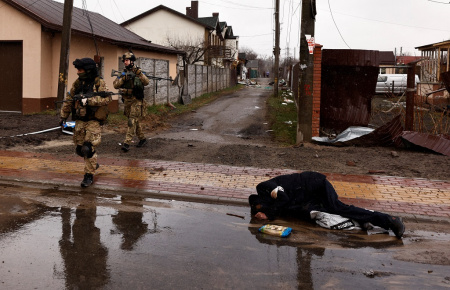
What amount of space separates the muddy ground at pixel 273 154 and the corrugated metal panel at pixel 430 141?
0.57ft

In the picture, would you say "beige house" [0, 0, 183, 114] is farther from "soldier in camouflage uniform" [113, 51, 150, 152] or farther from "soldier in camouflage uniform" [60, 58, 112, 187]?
"soldier in camouflage uniform" [60, 58, 112, 187]

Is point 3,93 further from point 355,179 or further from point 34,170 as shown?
point 355,179

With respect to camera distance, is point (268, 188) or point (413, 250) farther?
point (268, 188)

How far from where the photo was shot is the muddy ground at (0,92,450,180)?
28.7 ft

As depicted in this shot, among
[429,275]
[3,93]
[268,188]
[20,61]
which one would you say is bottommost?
[429,275]

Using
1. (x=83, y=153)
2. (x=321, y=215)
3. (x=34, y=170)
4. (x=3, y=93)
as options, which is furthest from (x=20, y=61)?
(x=321, y=215)

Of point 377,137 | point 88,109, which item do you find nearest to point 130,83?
point 88,109

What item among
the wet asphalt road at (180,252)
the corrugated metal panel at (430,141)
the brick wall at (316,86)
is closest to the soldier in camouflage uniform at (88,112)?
the wet asphalt road at (180,252)

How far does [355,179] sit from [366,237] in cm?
283

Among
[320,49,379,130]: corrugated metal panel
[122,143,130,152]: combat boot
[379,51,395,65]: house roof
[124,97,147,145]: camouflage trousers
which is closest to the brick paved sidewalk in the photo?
[122,143,130,152]: combat boot

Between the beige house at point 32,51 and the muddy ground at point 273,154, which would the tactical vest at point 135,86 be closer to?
the muddy ground at point 273,154

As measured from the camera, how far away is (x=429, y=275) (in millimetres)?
4207

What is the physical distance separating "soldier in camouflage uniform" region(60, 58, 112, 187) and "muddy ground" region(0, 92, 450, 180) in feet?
7.46

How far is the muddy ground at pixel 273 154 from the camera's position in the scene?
873 cm
